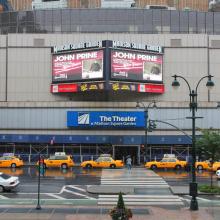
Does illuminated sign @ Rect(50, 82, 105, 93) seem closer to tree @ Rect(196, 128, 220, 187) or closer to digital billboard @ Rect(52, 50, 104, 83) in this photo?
digital billboard @ Rect(52, 50, 104, 83)

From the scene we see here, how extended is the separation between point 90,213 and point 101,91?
4512 centimetres

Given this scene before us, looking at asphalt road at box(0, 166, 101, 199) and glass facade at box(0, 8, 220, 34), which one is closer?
asphalt road at box(0, 166, 101, 199)

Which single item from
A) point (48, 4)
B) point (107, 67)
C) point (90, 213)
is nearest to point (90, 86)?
point (107, 67)

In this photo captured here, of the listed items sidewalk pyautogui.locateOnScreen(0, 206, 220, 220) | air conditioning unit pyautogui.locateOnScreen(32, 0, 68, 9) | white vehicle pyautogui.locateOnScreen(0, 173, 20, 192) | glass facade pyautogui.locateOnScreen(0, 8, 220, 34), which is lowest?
sidewalk pyautogui.locateOnScreen(0, 206, 220, 220)

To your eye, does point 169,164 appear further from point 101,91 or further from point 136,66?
point 136,66

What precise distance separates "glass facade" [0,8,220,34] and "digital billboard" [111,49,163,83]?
8344 millimetres

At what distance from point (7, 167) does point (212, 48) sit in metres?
35.4

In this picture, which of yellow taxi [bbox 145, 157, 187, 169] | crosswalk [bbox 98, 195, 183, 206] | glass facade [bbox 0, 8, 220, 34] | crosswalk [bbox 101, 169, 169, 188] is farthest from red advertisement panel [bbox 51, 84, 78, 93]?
crosswalk [bbox 98, 195, 183, 206]

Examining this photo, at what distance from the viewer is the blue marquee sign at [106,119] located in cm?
6894

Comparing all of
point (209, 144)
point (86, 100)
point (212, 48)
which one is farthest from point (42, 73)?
point (209, 144)

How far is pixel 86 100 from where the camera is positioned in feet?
241

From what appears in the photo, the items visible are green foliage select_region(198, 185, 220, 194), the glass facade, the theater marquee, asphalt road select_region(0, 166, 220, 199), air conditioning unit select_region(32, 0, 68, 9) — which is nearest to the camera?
asphalt road select_region(0, 166, 220, 199)

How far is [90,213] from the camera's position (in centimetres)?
2616

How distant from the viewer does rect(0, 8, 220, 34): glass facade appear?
260 feet
